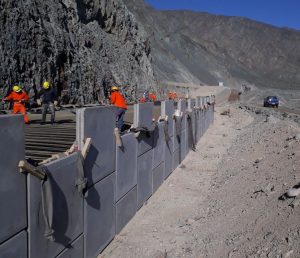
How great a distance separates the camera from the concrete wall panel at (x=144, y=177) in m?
8.84

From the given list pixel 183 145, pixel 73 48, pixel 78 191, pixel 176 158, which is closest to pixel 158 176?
pixel 176 158

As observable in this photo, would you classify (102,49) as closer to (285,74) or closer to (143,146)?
(143,146)

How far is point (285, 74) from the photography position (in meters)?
138

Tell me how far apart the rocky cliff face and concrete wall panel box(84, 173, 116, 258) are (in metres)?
15.7

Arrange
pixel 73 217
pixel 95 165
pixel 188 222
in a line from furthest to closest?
pixel 188 222 → pixel 95 165 → pixel 73 217

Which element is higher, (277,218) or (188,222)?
(277,218)

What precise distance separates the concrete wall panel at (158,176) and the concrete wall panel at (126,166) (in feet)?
6.35

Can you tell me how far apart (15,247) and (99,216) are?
2336 millimetres

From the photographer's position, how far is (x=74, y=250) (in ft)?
18.3

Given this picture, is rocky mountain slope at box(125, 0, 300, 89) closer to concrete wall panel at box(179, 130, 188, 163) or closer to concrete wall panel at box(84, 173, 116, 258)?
concrete wall panel at box(179, 130, 188, 163)

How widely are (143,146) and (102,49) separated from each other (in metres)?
29.0

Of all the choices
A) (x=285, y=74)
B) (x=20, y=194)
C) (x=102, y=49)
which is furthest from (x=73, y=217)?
(x=285, y=74)

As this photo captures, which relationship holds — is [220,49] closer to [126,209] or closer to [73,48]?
[73,48]

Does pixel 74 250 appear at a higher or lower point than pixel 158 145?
lower
